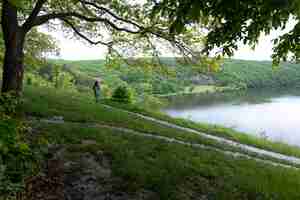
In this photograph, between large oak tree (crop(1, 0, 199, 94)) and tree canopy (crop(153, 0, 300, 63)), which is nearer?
tree canopy (crop(153, 0, 300, 63))

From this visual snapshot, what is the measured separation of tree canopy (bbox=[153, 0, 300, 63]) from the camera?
13.6 ft

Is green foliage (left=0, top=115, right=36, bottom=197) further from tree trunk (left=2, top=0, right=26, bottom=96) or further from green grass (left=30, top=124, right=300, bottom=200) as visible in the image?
tree trunk (left=2, top=0, right=26, bottom=96)

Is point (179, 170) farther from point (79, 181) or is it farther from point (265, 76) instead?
point (265, 76)

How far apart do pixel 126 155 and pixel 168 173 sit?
1.10m

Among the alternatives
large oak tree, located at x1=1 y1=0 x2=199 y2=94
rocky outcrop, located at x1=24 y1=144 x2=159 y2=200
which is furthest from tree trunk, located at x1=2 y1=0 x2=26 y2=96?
rocky outcrop, located at x1=24 y1=144 x2=159 y2=200

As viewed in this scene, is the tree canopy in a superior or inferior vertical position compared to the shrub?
superior

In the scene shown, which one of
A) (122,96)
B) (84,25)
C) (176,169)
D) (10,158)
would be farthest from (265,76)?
(10,158)

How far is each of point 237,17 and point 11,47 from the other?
765cm

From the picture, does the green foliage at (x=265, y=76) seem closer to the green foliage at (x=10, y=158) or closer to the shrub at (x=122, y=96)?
the shrub at (x=122, y=96)

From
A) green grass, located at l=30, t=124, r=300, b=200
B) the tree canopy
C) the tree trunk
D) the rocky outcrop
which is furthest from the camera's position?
the tree trunk

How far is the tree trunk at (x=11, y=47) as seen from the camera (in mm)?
9930

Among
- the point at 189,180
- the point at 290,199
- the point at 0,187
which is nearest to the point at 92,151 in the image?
the point at 189,180

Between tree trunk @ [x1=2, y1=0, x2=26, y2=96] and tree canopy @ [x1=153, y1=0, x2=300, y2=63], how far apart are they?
22.0 feet

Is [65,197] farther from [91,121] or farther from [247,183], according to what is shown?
[91,121]
